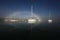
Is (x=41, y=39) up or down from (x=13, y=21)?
down

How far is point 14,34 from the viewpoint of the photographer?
142 centimetres

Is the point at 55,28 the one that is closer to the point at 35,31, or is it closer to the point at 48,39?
the point at 48,39

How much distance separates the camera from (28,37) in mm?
1427

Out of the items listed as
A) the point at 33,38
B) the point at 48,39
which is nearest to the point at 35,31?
the point at 33,38

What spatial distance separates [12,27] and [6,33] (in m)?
0.13

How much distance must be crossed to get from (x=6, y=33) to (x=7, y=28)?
0.08 metres

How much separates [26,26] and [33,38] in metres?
0.22

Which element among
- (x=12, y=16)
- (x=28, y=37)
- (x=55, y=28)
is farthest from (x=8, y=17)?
(x=55, y=28)

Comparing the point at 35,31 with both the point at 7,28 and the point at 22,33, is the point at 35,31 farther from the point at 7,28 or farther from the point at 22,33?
the point at 7,28

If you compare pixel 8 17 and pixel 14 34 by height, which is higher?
pixel 8 17

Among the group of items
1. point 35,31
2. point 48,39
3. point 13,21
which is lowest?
point 48,39

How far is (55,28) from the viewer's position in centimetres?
142

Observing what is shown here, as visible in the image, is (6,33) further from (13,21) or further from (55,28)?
(55,28)

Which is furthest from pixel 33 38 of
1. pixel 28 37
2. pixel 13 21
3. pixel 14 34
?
pixel 13 21
